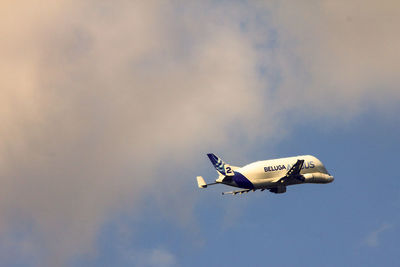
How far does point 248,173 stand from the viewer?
199000 mm

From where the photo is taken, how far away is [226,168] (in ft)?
654

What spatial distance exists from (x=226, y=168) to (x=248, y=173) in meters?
4.87
